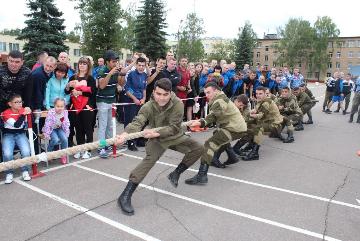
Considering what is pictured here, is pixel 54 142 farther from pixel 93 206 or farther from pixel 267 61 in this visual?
pixel 267 61

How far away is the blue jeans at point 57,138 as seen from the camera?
6.34m

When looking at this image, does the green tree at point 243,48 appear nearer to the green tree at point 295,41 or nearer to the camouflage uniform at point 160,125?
the green tree at point 295,41

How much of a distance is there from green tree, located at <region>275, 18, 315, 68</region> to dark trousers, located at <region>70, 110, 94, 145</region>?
233 feet

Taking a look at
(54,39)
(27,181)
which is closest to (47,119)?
(27,181)

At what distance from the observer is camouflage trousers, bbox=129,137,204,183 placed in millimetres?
4430

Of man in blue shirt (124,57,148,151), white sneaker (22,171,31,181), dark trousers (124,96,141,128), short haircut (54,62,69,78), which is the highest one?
short haircut (54,62,69,78)

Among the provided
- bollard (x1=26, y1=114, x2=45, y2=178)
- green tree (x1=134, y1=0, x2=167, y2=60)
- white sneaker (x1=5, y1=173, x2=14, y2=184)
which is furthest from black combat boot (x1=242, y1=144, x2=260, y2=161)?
green tree (x1=134, y1=0, x2=167, y2=60)

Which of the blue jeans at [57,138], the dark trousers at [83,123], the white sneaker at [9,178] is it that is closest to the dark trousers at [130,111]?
the dark trousers at [83,123]

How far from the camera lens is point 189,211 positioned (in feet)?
14.7

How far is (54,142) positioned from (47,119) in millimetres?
447

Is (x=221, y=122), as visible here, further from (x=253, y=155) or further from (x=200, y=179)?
(x=253, y=155)

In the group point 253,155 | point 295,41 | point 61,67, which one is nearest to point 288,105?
→ point 253,155

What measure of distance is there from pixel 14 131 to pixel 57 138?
33.9 inches

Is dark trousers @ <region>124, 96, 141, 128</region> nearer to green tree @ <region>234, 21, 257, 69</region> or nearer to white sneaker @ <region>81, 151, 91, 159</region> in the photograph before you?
white sneaker @ <region>81, 151, 91, 159</region>
